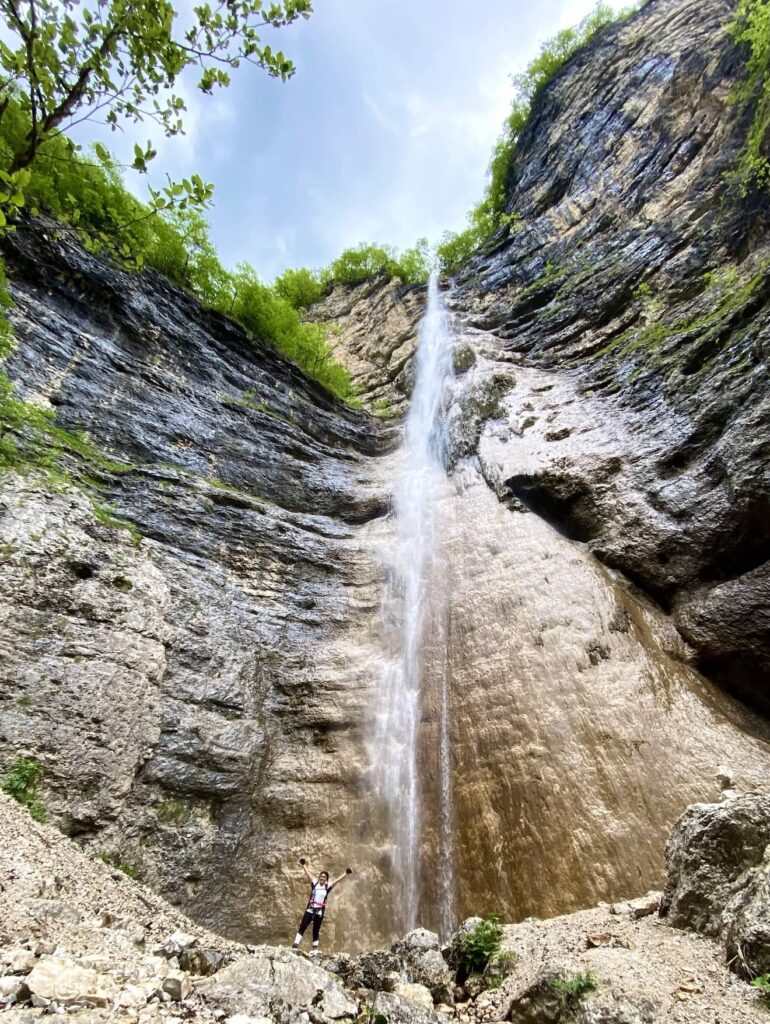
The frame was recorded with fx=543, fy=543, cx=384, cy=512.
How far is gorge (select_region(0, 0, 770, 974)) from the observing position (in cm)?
695

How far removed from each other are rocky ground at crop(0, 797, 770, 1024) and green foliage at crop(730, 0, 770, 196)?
14013 millimetres

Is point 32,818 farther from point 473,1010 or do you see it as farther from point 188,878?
point 473,1010

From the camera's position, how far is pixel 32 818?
5.61m

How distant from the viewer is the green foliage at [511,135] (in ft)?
93.8

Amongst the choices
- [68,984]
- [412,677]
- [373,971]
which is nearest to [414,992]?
[373,971]

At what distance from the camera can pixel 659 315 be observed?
13.7 meters

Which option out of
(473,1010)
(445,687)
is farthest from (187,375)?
(473,1010)

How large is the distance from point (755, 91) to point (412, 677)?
676 inches

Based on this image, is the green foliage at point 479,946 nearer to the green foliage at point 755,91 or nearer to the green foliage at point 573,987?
the green foliage at point 573,987

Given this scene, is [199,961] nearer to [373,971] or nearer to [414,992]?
[414,992]

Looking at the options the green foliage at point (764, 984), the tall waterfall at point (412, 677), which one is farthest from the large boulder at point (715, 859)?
the tall waterfall at point (412, 677)

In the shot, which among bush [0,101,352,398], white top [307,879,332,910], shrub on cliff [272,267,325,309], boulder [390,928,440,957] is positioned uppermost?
shrub on cliff [272,267,325,309]

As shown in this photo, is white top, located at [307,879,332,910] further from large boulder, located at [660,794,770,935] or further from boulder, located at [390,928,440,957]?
large boulder, located at [660,794,770,935]

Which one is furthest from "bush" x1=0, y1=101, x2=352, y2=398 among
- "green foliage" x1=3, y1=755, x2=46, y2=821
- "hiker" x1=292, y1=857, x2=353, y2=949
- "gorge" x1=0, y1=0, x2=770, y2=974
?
"hiker" x1=292, y1=857, x2=353, y2=949
